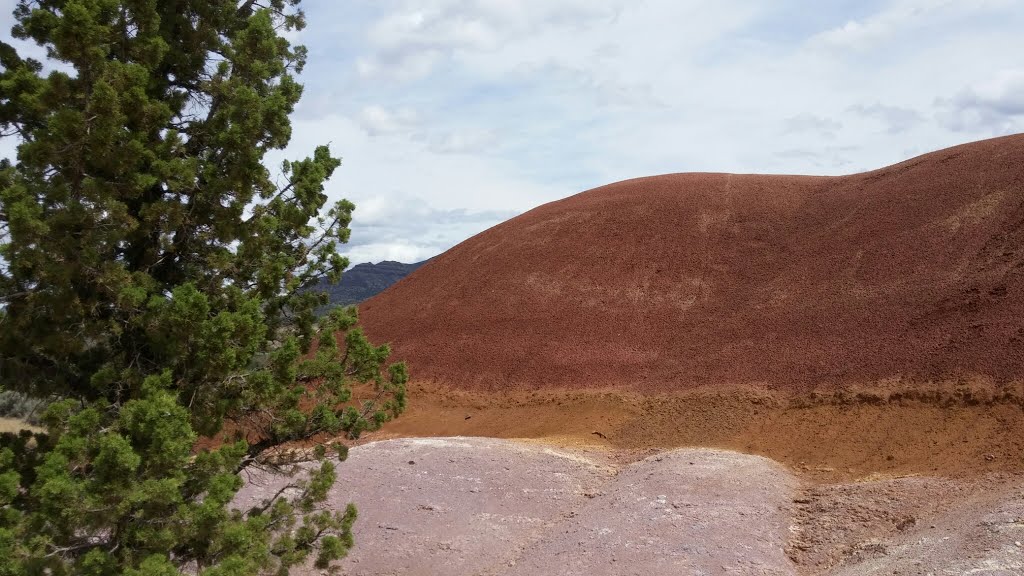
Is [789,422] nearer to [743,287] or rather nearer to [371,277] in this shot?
[743,287]

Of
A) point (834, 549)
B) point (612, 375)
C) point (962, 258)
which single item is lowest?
point (834, 549)

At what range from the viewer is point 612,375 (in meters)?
20.8

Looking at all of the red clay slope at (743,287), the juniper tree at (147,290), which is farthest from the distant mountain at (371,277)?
the juniper tree at (147,290)

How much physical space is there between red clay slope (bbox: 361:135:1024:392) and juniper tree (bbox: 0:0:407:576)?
42.6 feet

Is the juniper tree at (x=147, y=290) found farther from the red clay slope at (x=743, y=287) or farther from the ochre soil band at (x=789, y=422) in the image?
the red clay slope at (x=743, y=287)

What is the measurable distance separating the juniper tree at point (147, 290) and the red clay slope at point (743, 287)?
42.6 ft

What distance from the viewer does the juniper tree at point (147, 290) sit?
5512 millimetres

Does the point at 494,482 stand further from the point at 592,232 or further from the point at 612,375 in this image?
the point at 592,232

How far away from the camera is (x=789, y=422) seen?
16.3 m

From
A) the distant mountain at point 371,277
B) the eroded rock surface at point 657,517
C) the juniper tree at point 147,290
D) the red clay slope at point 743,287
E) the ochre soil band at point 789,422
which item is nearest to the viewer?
the juniper tree at point 147,290

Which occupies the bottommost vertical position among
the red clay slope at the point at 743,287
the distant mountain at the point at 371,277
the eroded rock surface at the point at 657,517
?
the eroded rock surface at the point at 657,517

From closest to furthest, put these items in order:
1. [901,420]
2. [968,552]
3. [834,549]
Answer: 1. [968,552]
2. [834,549]
3. [901,420]

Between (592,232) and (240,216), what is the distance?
20715 mm

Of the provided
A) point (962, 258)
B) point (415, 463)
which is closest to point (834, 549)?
point (415, 463)
